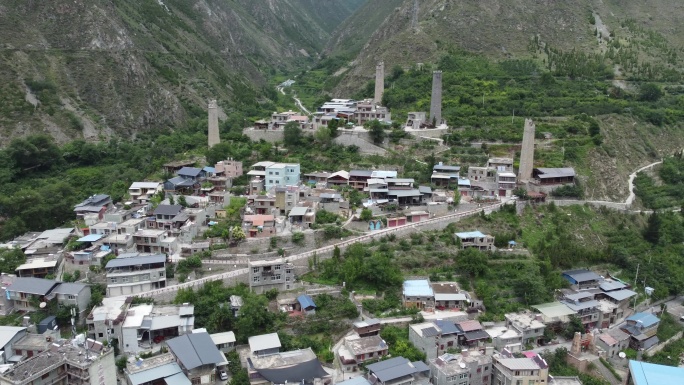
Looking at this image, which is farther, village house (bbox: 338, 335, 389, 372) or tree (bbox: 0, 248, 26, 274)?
tree (bbox: 0, 248, 26, 274)

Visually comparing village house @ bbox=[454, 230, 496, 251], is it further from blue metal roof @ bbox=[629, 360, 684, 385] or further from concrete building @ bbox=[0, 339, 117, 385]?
concrete building @ bbox=[0, 339, 117, 385]

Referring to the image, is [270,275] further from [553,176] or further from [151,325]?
[553,176]

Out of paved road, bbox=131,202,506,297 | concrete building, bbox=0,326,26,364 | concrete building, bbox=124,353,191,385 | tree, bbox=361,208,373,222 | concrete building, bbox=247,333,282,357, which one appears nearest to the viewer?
concrete building, bbox=124,353,191,385

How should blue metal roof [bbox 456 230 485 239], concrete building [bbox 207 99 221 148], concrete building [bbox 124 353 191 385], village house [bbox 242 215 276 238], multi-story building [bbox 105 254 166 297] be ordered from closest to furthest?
1. concrete building [bbox 124 353 191 385]
2. multi-story building [bbox 105 254 166 297]
3. village house [bbox 242 215 276 238]
4. blue metal roof [bbox 456 230 485 239]
5. concrete building [bbox 207 99 221 148]

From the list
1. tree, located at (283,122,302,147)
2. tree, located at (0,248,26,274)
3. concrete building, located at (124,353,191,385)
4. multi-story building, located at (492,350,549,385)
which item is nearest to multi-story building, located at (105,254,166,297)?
concrete building, located at (124,353,191,385)

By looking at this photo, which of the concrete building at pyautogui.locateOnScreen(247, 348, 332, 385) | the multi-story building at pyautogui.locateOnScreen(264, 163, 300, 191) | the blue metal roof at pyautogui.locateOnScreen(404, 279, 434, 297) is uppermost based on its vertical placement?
the multi-story building at pyautogui.locateOnScreen(264, 163, 300, 191)

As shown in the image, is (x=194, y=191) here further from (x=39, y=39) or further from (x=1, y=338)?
(x=39, y=39)

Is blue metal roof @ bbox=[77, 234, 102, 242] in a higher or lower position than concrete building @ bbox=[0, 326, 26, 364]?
higher

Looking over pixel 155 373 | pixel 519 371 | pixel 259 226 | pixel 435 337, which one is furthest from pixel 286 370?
pixel 259 226
